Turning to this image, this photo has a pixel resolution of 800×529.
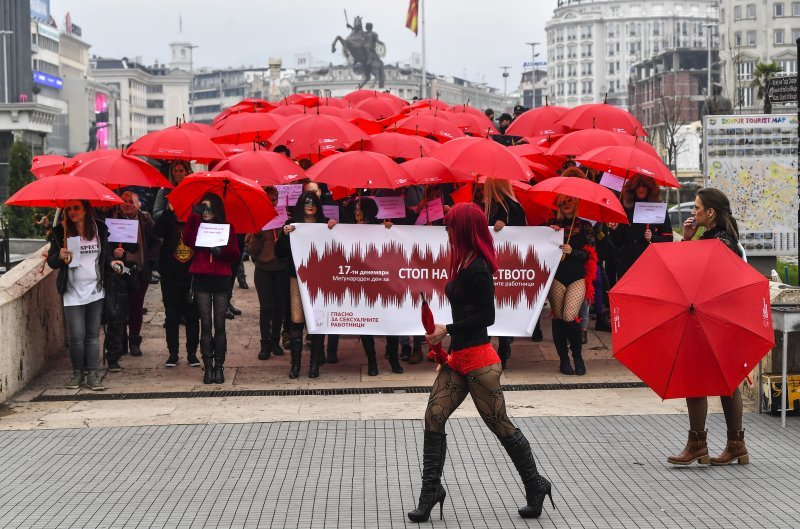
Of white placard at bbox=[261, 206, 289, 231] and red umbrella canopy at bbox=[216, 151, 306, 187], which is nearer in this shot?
white placard at bbox=[261, 206, 289, 231]

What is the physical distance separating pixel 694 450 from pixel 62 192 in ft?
19.5

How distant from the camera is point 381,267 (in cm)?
1289

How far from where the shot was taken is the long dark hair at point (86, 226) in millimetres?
12062

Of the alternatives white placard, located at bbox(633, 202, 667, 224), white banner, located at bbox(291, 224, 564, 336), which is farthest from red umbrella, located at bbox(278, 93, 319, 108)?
white placard, located at bbox(633, 202, 667, 224)

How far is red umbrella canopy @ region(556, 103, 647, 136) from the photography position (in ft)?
58.7

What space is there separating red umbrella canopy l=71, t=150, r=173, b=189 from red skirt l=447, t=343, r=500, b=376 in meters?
6.77

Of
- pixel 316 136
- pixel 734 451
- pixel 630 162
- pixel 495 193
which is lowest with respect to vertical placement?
pixel 734 451

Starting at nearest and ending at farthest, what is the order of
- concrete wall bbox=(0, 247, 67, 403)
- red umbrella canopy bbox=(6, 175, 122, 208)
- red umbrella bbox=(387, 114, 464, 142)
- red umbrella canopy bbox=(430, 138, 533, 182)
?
red umbrella canopy bbox=(6, 175, 122, 208)
concrete wall bbox=(0, 247, 67, 403)
red umbrella canopy bbox=(430, 138, 533, 182)
red umbrella bbox=(387, 114, 464, 142)

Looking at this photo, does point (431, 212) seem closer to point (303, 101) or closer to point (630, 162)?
point (630, 162)

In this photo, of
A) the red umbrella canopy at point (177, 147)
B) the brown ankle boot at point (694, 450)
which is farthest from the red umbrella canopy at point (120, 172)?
the brown ankle boot at point (694, 450)

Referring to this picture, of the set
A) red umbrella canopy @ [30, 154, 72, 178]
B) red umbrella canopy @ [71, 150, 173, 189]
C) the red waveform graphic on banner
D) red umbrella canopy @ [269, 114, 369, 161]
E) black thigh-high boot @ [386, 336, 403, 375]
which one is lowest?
black thigh-high boot @ [386, 336, 403, 375]

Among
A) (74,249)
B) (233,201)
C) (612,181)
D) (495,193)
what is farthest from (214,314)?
(612,181)

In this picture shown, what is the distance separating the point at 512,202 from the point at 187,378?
3.60m

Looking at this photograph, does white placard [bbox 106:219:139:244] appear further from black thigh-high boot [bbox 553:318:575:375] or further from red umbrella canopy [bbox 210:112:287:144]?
red umbrella canopy [bbox 210:112:287:144]
